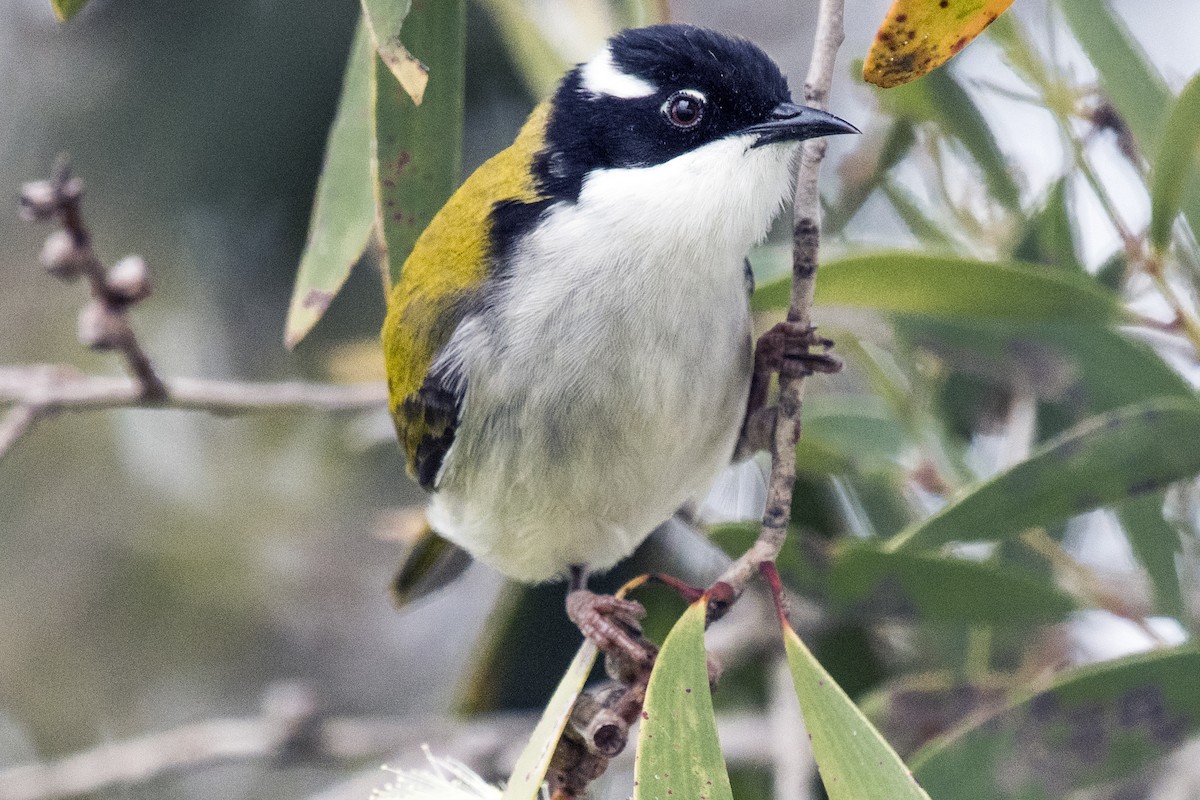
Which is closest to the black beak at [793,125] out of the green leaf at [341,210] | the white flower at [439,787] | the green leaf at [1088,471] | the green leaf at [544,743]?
the green leaf at [1088,471]

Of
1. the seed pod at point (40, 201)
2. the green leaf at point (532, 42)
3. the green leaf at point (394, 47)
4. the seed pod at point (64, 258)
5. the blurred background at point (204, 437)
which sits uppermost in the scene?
the green leaf at point (394, 47)

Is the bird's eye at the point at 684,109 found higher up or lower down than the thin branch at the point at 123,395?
higher up

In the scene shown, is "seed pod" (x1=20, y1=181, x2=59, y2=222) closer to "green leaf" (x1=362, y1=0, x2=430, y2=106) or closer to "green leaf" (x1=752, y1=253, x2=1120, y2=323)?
"green leaf" (x1=362, y1=0, x2=430, y2=106)

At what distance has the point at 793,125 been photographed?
83.7 inches

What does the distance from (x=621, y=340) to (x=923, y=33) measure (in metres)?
0.85

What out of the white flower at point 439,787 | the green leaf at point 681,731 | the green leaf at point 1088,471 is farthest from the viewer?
the green leaf at point 1088,471

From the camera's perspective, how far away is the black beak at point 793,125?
204 cm

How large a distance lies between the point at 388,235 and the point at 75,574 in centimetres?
312

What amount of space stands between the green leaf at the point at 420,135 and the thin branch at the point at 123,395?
2.06 feet

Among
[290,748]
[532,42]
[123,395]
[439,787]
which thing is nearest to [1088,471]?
[439,787]

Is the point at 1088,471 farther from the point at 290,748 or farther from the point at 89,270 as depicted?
the point at 290,748

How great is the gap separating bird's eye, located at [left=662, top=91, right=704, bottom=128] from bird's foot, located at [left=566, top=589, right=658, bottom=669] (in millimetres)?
827

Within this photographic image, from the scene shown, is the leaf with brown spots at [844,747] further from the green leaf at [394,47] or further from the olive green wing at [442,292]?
the olive green wing at [442,292]

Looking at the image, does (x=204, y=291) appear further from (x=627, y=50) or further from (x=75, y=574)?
(x=627, y=50)
